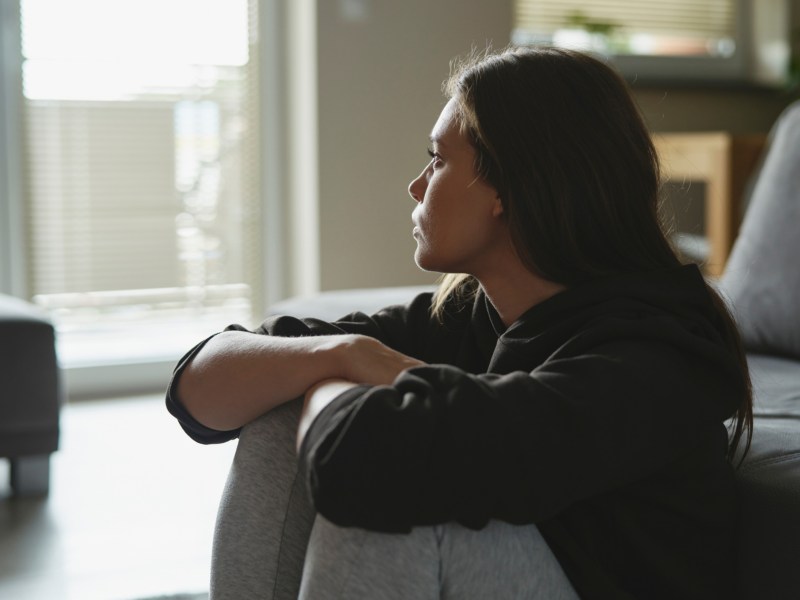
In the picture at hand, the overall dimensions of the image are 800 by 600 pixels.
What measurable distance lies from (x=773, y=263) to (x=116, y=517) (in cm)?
136

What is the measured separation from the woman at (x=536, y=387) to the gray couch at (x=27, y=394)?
108 centimetres

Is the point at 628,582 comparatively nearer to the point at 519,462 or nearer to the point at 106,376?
the point at 519,462

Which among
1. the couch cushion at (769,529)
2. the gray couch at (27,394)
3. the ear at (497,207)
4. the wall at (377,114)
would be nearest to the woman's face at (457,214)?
the ear at (497,207)

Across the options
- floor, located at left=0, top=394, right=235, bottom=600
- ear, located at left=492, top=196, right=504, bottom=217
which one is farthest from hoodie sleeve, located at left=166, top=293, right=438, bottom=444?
floor, located at left=0, top=394, right=235, bottom=600

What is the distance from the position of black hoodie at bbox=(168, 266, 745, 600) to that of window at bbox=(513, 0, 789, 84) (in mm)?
2770

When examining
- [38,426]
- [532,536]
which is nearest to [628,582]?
[532,536]

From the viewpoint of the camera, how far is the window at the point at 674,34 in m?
3.63

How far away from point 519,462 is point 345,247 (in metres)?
2.41

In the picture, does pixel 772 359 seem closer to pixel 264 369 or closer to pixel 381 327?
pixel 381 327

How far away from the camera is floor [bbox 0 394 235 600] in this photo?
67.6 inches

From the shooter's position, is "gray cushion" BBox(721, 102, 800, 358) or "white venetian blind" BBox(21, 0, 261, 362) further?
"white venetian blind" BBox(21, 0, 261, 362)

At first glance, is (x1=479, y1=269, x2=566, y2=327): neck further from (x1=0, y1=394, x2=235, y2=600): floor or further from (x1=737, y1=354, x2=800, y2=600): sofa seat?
(x1=0, y1=394, x2=235, y2=600): floor

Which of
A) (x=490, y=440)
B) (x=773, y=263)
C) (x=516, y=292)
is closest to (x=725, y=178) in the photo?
(x=773, y=263)

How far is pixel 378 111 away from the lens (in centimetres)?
319
